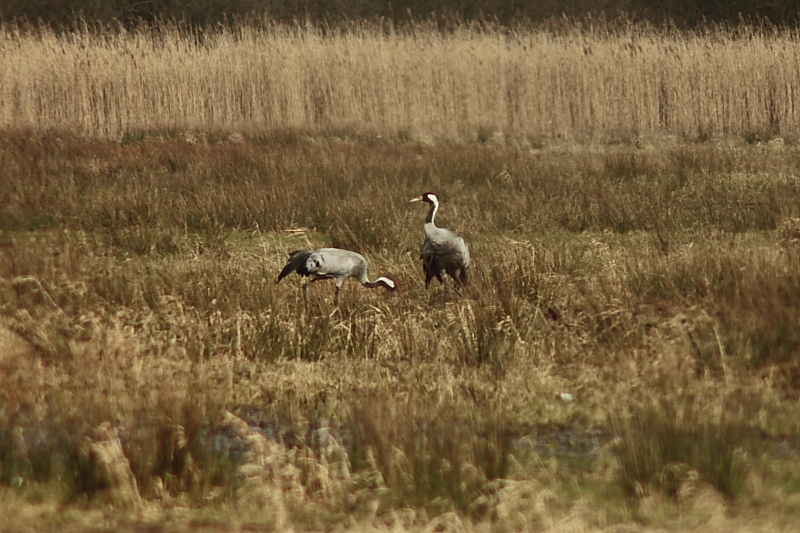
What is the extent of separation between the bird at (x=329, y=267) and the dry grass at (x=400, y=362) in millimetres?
182

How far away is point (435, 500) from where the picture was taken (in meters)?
4.48

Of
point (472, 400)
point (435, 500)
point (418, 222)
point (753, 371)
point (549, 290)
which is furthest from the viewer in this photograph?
point (418, 222)

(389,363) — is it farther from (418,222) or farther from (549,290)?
(418,222)

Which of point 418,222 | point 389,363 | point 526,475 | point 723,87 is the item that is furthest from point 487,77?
point 526,475

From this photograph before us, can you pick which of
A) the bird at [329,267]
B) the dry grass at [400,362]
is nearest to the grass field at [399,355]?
the dry grass at [400,362]

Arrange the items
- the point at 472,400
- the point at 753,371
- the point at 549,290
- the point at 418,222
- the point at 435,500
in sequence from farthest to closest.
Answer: the point at 418,222, the point at 549,290, the point at 753,371, the point at 472,400, the point at 435,500

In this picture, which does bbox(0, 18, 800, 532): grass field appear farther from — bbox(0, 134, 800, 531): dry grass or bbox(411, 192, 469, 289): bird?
bbox(411, 192, 469, 289): bird

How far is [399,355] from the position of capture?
6.86 meters

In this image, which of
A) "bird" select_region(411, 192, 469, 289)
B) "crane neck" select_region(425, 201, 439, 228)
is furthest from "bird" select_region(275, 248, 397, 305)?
"crane neck" select_region(425, 201, 439, 228)

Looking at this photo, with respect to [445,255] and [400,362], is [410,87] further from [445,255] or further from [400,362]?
[400,362]

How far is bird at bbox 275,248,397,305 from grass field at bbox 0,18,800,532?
17 cm

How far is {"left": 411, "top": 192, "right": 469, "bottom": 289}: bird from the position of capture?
8.27m

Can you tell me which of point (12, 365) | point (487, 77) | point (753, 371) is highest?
point (487, 77)

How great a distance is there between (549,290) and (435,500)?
3.63 metres
